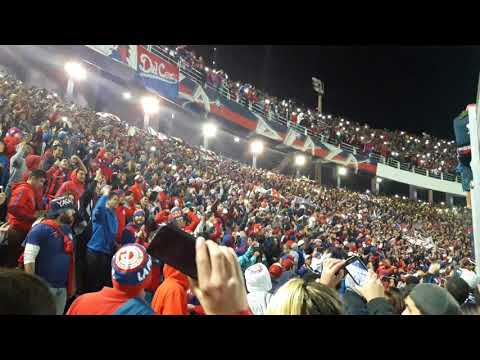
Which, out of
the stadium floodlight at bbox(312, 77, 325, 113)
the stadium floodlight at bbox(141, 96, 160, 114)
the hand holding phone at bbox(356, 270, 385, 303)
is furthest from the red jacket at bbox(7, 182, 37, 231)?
the stadium floodlight at bbox(312, 77, 325, 113)

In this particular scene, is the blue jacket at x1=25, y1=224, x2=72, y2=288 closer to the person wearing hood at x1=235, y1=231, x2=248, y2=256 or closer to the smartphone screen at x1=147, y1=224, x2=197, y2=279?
the smartphone screen at x1=147, y1=224, x2=197, y2=279

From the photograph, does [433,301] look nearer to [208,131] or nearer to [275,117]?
[208,131]

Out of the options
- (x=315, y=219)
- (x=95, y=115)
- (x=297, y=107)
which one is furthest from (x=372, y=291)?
(x=297, y=107)

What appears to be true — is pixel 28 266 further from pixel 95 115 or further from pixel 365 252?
pixel 365 252

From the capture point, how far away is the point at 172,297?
238cm

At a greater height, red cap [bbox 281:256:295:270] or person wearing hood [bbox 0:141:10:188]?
person wearing hood [bbox 0:141:10:188]

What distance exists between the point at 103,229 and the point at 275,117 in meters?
12.0

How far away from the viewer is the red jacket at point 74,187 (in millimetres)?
4423

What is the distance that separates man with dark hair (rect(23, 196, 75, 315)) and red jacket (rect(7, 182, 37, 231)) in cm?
51

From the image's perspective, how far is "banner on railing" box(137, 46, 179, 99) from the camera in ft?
29.6

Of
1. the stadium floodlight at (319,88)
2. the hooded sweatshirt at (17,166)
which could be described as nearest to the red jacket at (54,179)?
the hooded sweatshirt at (17,166)

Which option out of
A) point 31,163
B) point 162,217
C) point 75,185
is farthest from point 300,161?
point 31,163

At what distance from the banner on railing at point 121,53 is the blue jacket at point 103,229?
5054 millimetres
